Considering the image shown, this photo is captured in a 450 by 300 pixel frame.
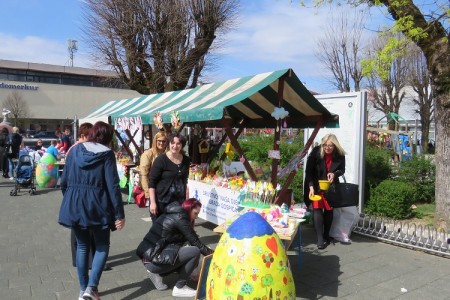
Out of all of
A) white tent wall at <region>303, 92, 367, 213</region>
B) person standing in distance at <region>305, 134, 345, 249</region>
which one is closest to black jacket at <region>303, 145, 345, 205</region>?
person standing in distance at <region>305, 134, 345, 249</region>

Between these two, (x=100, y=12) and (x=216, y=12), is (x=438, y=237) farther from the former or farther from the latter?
(x=100, y=12)

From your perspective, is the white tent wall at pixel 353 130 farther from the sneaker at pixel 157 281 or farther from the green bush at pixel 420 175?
the sneaker at pixel 157 281

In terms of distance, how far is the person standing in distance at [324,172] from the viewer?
5570mm

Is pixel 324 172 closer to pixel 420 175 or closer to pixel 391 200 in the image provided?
pixel 391 200

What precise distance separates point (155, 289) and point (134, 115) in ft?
15.7

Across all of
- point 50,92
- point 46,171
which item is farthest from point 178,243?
point 50,92

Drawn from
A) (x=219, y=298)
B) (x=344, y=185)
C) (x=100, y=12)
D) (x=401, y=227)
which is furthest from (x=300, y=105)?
(x=100, y=12)

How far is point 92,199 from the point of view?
3.47m

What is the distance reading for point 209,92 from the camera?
22.1 ft

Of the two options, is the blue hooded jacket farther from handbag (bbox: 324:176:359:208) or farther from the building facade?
the building facade

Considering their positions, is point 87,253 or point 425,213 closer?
point 87,253

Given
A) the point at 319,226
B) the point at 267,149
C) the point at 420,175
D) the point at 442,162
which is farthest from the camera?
the point at 267,149

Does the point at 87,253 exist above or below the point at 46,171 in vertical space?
below

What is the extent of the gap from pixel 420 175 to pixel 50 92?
49.3m
